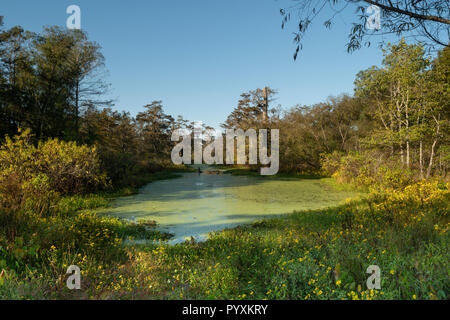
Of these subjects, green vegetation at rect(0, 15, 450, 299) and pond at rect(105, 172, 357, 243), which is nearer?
green vegetation at rect(0, 15, 450, 299)

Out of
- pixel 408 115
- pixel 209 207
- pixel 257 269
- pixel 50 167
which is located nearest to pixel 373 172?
pixel 408 115

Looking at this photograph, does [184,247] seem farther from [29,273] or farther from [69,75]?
[69,75]

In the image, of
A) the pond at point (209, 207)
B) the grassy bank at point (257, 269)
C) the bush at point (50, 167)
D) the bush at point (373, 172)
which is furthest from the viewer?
the bush at point (373, 172)

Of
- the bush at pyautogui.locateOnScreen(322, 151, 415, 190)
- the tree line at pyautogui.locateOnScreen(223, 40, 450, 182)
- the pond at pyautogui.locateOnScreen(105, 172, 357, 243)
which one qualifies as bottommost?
the pond at pyautogui.locateOnScreen(105, 172, 357, 243)

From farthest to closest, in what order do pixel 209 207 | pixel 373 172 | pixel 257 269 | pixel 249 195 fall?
pixel 373 172 → pixel 249 195 → pixel 209 207 → pixel 257 269

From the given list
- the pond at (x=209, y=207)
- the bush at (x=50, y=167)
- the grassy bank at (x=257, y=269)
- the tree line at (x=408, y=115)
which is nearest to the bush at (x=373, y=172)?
the tree line at (x=408, y=115)

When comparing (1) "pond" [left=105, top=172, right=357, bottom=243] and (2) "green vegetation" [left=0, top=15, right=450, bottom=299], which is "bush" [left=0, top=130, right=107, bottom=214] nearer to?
(2) "green vegetation" [left=0, top=15, right=450, bottom=299]

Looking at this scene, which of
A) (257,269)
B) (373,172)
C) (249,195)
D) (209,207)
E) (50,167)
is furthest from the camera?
(373,172)

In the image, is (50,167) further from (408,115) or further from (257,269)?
(408,115)

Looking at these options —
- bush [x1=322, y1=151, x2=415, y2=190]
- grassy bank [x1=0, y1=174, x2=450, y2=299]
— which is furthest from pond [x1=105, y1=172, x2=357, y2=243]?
grassy bank [x1=0, y1=174, x2=450, y2=299]

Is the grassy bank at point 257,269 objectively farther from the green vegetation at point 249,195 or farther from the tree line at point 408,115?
the tree line at point 408,115

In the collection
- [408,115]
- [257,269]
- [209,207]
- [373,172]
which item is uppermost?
[408,115]

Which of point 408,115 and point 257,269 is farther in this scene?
point 408,115

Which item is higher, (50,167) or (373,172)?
(50,167)
